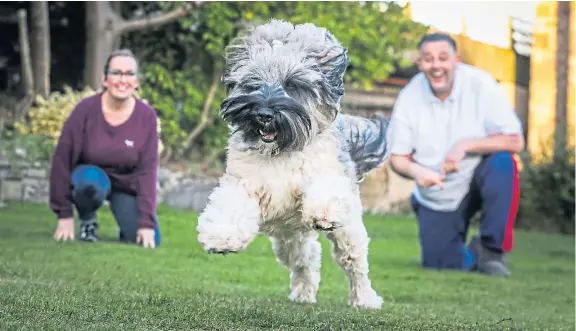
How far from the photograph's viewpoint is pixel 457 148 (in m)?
7.92

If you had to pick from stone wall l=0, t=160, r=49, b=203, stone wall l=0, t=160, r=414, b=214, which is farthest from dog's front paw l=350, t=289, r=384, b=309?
stone wall l=0, t=160, r=49, b=203

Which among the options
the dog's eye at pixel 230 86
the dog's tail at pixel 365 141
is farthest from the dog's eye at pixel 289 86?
the dog's tail at pixel 365 141

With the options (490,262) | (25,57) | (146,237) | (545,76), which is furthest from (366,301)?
(545,76)

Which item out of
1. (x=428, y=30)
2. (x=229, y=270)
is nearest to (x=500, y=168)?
(x=229, y=270)

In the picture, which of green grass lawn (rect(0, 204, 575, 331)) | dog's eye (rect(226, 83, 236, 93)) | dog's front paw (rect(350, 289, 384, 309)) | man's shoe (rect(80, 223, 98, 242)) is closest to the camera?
green grass lawn (rect(0, 204, 575, 331))

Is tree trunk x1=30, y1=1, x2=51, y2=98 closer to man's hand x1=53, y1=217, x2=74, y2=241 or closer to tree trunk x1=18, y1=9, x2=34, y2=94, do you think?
tree trunk x1=18, y1=9, x2=34, y2=94

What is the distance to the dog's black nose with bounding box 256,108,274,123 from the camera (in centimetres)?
434

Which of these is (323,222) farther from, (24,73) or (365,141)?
(24,73)

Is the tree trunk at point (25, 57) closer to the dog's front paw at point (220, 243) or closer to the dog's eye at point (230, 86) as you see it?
the dog's eye at point (230, 86)

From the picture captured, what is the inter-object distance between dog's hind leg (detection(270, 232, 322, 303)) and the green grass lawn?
133 millimetres

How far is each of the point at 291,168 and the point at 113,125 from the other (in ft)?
11.7

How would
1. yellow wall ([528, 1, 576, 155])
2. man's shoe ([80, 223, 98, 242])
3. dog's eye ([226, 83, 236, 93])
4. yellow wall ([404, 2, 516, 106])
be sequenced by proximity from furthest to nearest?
yellow wall ([404, 2, 516, 106])
yellow wall ([528, 1, 576, 155])
man's shoe ([80, 223, 98, 242])
dog's eye ([226, 83, 236, 93])

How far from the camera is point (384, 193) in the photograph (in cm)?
1480

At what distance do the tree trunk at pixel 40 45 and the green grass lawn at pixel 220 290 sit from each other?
3533 millimetres
